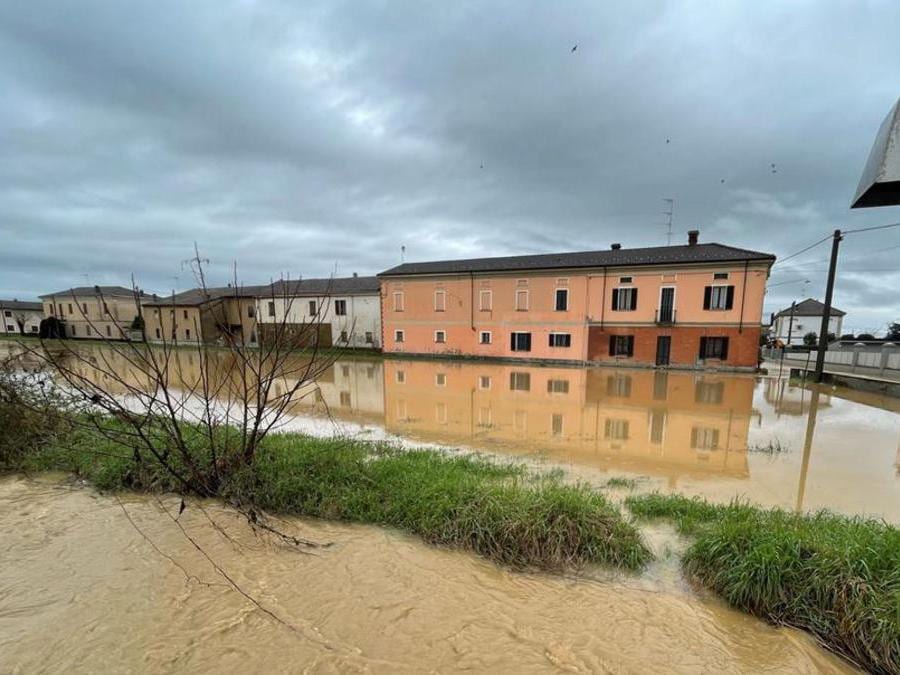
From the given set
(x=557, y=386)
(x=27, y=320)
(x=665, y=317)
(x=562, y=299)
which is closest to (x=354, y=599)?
(x=557, y=386)

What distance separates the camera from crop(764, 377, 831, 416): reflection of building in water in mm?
12664

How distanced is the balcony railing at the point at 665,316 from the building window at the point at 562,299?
5204mm

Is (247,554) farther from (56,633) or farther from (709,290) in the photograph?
Result: (709,290)

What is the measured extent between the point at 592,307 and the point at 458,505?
22092mm

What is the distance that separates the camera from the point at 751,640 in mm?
2961

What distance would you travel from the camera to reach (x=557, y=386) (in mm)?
16703

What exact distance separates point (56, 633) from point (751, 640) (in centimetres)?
530

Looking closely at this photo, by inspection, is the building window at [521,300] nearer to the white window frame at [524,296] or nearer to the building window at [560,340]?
the white window frame at [524,296]

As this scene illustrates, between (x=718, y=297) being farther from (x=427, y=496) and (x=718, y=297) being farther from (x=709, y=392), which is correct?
(x=427, y=496)

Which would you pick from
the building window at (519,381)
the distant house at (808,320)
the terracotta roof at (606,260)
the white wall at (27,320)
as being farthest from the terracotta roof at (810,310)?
A: the white wall at (27,320)

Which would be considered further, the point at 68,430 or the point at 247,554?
the point at 68,430

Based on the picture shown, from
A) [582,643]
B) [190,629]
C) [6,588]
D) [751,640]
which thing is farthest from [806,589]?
[6,588]

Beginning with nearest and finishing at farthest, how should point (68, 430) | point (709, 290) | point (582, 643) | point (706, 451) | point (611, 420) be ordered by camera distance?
point (582, 643) < point (68, 430) < point (706, 451) < point (611, 420) < point (709, 290)

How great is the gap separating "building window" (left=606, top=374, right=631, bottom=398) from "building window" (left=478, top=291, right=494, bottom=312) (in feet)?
32.2
